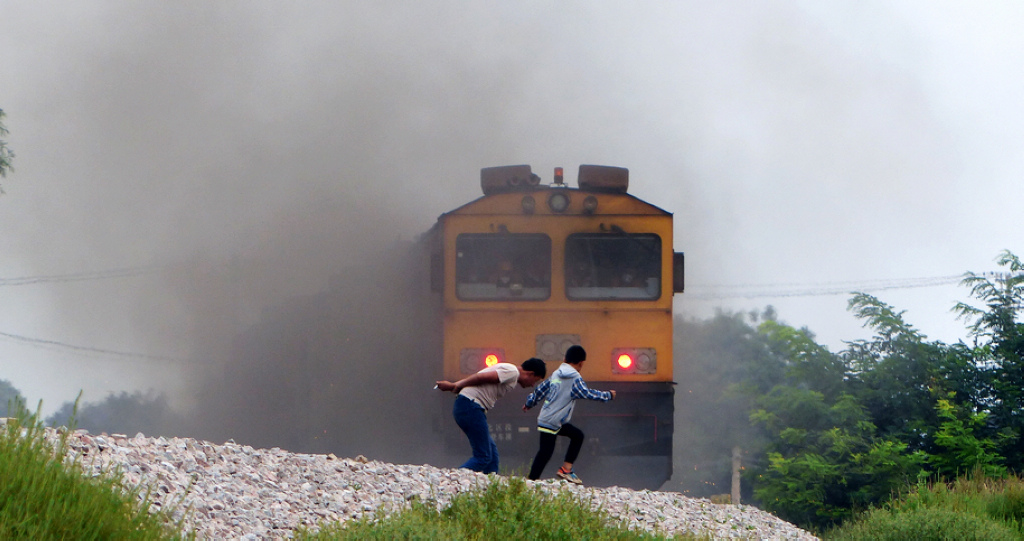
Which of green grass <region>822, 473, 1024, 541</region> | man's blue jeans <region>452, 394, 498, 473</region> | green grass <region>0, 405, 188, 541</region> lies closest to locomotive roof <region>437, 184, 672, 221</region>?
man's blue jeans <region>452, 394, 498, 473</region>

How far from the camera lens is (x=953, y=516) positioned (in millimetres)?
8422

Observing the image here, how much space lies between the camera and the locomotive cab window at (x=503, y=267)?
11.1 meters

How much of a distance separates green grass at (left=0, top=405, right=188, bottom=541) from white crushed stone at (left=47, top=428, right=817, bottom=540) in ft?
0.69

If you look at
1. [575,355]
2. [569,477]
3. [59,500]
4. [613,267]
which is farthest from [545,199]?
[59,500]

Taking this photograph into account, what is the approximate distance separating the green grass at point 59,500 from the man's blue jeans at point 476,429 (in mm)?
3296

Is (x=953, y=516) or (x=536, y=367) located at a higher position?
(x=536, y=367)

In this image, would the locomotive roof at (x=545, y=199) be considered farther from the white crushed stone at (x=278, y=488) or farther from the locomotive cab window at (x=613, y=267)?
the white crushed stone at (x=278, y=488)

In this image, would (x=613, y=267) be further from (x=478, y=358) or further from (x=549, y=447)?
(x=549, y=447)

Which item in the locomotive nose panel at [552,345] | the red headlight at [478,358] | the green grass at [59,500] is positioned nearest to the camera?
the green grass at [59,500]

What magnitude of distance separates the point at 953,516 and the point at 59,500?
7.20 meters

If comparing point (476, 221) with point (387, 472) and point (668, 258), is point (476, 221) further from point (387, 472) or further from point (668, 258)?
point (387, 472)

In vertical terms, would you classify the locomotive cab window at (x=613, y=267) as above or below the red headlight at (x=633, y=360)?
above

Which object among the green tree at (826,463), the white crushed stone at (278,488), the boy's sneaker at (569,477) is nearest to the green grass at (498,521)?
the white crushed stone at (278,488)

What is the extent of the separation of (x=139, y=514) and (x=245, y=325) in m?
11.4
